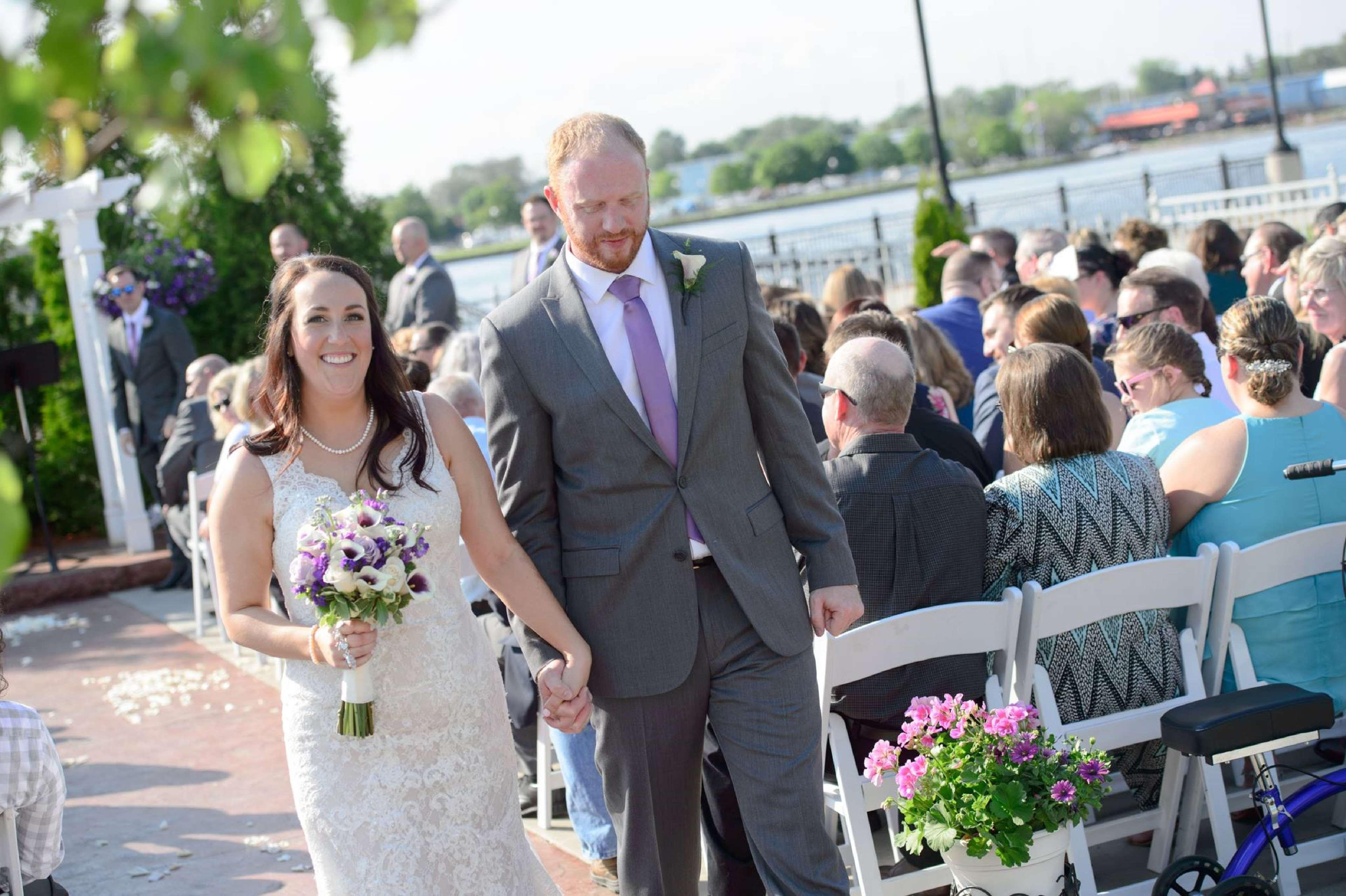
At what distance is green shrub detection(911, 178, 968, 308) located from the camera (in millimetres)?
14320

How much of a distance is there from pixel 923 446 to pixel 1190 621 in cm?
120

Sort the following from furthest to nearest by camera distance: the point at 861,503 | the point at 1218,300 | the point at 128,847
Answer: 1. the point at 1218,300
2. the point at 128,847
3. the point at 861,503

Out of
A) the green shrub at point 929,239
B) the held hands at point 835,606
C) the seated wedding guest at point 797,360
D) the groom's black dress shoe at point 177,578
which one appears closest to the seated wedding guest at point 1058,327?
the seated wedding guest at point 797,360

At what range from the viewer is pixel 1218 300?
853 cm

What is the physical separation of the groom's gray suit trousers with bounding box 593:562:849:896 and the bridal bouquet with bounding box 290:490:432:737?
1.77 ft

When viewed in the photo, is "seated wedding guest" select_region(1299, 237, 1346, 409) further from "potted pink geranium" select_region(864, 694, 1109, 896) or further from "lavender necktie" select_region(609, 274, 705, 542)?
"lavender necktie" select_region(609, 274, 705, 542)

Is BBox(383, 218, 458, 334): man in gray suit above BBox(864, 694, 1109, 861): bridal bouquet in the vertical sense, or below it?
above

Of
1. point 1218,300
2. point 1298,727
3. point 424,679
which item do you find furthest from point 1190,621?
point 1218,300

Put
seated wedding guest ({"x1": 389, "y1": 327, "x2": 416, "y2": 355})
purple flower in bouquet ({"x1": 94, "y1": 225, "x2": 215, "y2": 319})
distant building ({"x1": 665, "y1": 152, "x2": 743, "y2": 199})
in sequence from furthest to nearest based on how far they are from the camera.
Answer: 1. distant building ({"x1": 665, "y1": 152, "x2": 743, "y2": 199})
2. purple flower in bouquet ({"x1": 94, "y1": 225, "x2": 215, "y2": 319})
3. seated wedding guest ({"x1": 389, "y1": 327, "x2": 416, "y2": 355})

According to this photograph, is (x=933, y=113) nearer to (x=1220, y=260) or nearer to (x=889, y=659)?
(x=1220, y=260)

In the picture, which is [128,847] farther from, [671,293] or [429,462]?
[671,293]

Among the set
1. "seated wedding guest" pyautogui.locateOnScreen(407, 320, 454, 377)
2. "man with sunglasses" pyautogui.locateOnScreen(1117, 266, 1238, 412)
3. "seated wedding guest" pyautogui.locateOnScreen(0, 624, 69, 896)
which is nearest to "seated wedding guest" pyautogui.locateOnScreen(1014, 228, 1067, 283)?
"man with sunglasses" pyautogui.locateOnScreen(1117, 266, 1238, 412)

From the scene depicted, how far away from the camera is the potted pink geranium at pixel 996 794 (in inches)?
129

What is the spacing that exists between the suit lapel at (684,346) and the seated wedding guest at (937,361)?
9.74 ft
